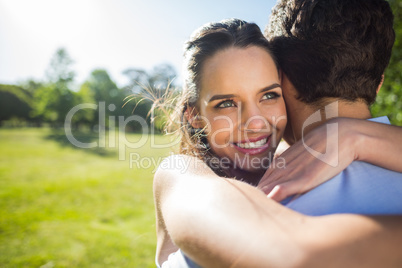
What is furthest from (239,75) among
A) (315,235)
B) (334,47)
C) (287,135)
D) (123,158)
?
(123,158)

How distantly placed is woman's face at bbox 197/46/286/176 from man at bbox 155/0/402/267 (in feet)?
0.56

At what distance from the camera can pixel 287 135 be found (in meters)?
2.56

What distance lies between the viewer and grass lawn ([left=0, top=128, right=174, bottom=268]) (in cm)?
604

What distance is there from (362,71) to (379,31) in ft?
0.96

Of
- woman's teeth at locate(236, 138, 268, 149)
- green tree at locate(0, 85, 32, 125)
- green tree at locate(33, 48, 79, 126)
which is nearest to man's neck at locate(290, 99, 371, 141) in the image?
woman's teeth at locate(236, 138, 268, 149)

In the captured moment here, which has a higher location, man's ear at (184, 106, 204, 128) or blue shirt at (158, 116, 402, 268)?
man's ear at (184, 106, 204, 128)

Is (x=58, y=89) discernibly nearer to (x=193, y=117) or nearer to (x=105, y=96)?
(x=105, y=96)

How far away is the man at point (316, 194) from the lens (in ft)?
3.12

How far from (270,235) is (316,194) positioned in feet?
1.46

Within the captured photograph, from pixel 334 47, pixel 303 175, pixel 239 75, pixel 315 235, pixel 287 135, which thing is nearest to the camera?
pixel 315 235

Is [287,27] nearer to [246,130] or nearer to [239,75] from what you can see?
[239,75]

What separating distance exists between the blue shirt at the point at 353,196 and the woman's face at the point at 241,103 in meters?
0.96

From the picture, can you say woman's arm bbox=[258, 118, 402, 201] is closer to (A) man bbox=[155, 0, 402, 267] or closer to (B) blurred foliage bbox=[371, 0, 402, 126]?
(A) man bbox=[155, 0, 402, 267]

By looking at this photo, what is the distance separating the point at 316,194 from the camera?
1272 mm
